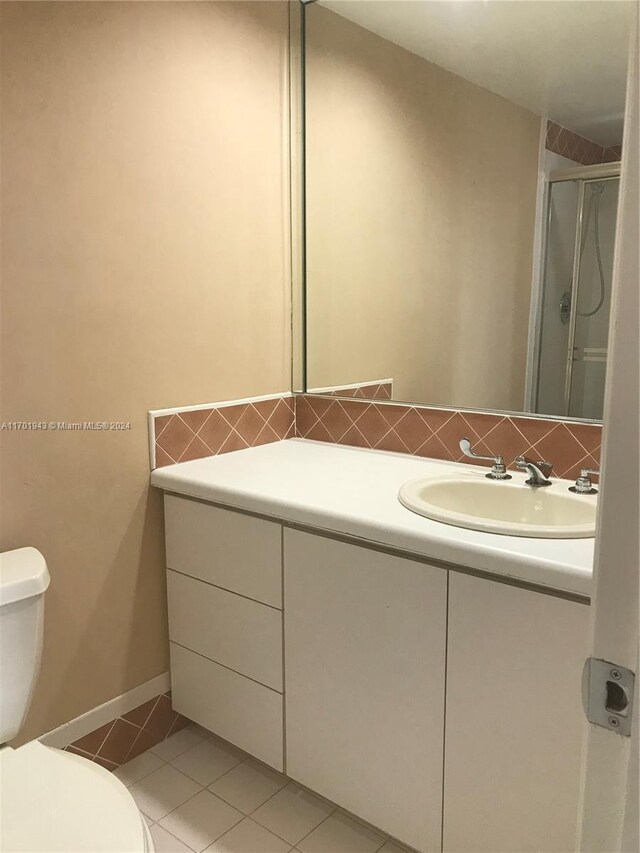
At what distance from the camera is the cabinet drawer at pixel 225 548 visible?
1.59 m

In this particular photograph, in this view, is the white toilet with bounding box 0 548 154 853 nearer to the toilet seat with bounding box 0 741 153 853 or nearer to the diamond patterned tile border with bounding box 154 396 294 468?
→ the toilet seat with bounding box 0 741 153 853

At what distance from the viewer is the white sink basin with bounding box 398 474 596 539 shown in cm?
148

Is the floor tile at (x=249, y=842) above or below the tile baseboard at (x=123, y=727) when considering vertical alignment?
below

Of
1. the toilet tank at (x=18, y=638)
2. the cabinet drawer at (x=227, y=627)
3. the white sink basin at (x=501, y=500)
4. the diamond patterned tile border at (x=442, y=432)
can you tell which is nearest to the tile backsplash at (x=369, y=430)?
the diamond patterned tile border at (x=442, y=432)

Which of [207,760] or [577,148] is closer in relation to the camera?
[577,148]

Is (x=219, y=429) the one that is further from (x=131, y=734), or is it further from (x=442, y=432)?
(x=131, y=734)

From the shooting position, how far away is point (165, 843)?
157 centimetres

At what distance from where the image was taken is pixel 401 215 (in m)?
2.00

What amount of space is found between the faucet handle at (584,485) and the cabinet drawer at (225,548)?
2.34ft

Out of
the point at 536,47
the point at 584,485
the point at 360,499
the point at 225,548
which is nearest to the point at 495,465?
the point at 584,485

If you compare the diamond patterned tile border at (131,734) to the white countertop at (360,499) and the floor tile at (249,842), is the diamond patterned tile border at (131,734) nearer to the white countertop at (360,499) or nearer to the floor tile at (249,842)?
the floor tile at (249,842)

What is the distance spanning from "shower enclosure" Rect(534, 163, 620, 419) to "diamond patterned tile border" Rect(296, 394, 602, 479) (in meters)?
0.06

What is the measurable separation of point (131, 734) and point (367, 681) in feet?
2.67

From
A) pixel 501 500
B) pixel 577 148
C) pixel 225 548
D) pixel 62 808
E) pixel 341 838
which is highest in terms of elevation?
pixel 577 148
